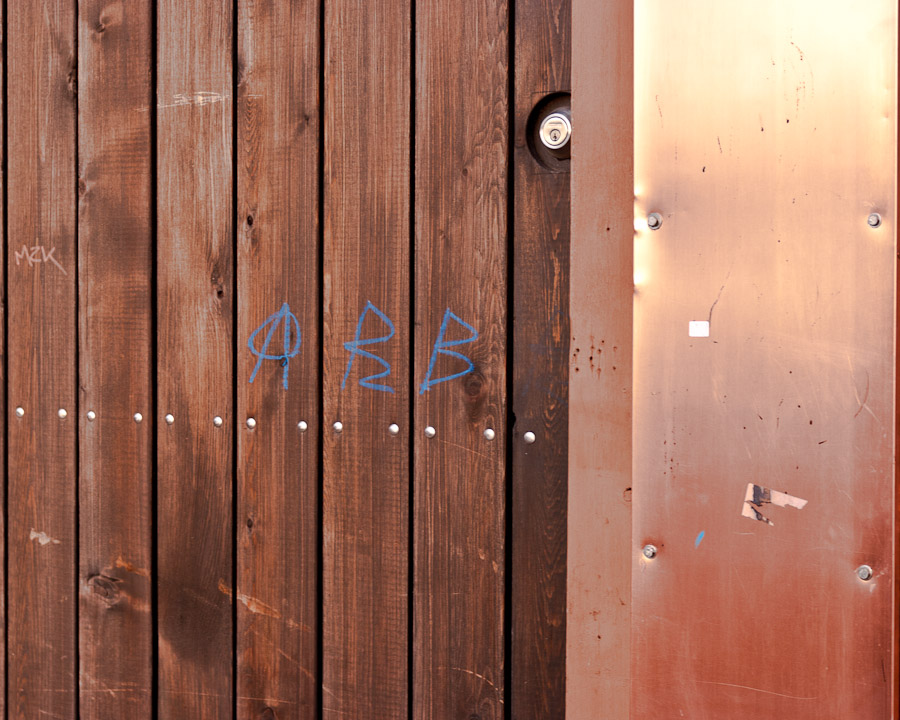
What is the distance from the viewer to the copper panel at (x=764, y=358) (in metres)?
0.99

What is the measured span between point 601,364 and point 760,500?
30cm

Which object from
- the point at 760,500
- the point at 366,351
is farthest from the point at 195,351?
the point at 760,500

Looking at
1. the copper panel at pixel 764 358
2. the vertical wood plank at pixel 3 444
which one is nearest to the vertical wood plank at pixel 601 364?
the copper panel at pixel 764 358

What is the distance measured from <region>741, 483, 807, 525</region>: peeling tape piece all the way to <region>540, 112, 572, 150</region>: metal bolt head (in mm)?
617

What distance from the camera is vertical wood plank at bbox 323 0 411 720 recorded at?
1.29m

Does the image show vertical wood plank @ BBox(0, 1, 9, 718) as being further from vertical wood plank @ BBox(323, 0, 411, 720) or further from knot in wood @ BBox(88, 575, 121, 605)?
vertical wood plank @ BBox(323, 0, 411, 720)

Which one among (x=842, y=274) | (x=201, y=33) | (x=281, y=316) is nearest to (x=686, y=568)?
(x=842, y=274)

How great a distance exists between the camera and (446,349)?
127 centimetres

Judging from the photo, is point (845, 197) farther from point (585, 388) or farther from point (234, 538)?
point (234, 538)

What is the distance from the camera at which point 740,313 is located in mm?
1032

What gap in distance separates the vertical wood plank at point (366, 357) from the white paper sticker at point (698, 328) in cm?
48

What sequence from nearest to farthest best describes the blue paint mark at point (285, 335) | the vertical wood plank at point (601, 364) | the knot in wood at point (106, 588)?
the vertical wood plank at point (601, 364), the blue paint mark at point (285, 335), the knot in wood at point (106, 588)

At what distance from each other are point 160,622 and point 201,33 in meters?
1.15

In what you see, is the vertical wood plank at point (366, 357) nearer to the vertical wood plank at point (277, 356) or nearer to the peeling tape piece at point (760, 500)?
the vertical wood plank at point (277, 356)
